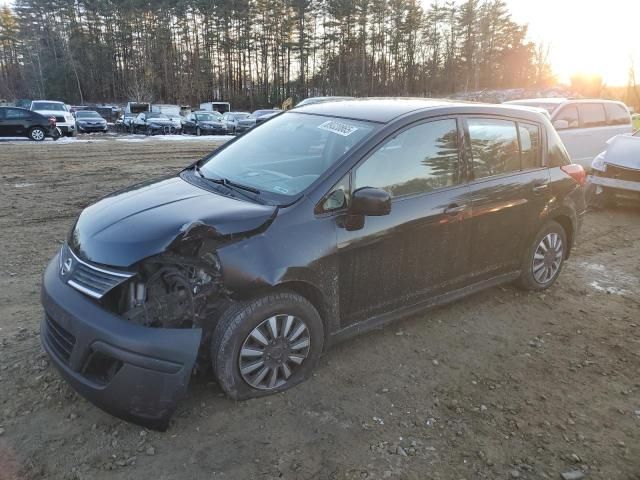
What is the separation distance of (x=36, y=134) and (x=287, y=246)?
21.9 m

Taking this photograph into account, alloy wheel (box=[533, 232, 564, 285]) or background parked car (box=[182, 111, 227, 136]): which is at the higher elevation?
background parked car (box=[182, 111, 227, 136])

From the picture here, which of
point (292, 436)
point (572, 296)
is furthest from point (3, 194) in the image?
point (572, 296)

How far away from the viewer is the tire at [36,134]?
20.9 metres

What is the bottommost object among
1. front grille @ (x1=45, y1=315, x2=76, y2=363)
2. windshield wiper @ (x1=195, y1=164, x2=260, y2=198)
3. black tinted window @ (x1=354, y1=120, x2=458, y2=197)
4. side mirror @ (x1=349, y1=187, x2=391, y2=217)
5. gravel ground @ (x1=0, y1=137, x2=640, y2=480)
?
gravel ground @ (x1=0, y1=137, x2=640, y2=480)

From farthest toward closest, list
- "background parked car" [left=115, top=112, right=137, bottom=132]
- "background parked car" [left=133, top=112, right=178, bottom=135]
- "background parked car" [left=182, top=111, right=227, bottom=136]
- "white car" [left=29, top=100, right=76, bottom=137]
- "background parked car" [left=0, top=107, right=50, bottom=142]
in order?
1. "background parked car" [left=115, top=112, right=137, bottom=132]
2. "background parked car" [left=182, top=111, right=227, bottom=136]
3. "background parked car" [left=133, top=112, right=178, bottom=135]
4. "white car" [left=29, top=100, right=76, bottom=137]
5. "background parked car" [left=0, top=107, right=50, bottom=142]

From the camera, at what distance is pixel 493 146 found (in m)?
4.14

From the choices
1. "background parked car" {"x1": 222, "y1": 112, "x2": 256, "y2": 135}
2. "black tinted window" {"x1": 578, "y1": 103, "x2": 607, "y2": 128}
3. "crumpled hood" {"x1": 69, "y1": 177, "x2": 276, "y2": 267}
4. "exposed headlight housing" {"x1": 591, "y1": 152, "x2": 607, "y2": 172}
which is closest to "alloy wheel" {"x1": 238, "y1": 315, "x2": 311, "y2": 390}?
"crumpled hood" {"x1": 69, "y1": 177, "x2": 276, "y2": 267}

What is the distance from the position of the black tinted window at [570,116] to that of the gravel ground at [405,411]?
6.97 m

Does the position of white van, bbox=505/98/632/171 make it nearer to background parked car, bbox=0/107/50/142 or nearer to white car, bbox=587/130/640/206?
white car, bbox=587/130/640/206

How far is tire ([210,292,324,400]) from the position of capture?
285cm

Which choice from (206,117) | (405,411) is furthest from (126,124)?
(405,411)

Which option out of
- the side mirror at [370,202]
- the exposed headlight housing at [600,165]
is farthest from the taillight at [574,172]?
the exposed headlight housing at [600,165]

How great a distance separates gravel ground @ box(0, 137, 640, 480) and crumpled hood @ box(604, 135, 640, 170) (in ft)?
13.3

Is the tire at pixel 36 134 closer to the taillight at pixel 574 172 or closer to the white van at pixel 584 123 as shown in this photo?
the white van at pixel 584 123
